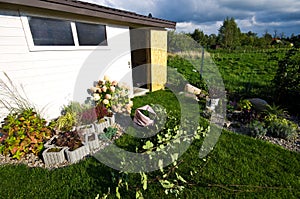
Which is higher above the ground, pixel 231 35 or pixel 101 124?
pixel 231 35

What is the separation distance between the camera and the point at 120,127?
11.7 feet

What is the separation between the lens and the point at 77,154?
257cm

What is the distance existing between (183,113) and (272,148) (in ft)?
6.52

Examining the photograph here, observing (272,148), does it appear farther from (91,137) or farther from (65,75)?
(65,75)

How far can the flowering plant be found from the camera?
12.3 feet

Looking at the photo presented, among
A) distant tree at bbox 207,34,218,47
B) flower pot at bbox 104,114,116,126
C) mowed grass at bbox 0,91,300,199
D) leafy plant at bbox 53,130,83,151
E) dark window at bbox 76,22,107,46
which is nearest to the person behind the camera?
mowed grass at bbox 0,91,300,199

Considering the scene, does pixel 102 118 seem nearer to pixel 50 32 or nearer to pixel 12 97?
pixel 12 97

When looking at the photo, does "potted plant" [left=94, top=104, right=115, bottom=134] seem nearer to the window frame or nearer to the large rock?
the window frame

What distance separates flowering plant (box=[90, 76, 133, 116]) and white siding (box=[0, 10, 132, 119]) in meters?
0.49

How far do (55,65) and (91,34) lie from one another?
3.97ft

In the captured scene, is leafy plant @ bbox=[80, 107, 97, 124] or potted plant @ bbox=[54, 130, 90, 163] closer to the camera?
potted plant @ bbox=[54, 130, 90, 163]

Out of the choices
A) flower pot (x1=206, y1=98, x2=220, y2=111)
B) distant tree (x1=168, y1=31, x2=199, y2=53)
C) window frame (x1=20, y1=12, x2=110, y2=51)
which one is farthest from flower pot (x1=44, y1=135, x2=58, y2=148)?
distant tree (x1=168, y1=31, x2=199, y2=53)

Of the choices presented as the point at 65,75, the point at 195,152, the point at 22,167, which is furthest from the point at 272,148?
the point at 65,75

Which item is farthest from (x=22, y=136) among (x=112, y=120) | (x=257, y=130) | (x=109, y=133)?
(x=257, y=130)
